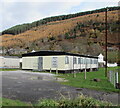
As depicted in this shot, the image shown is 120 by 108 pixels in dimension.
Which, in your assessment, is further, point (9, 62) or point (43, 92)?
point (9, 62)

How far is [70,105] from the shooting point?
5105 millimetres

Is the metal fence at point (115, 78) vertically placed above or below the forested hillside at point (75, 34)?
below

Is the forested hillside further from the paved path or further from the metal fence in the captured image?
the paved path

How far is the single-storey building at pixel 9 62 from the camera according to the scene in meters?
34.7

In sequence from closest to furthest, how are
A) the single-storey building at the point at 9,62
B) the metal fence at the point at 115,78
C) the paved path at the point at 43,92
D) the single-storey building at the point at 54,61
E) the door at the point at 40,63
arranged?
the paved path at the point at 43,92, the metal fence at the point at 115,78, the single-storey building at the point at 54,61, the door at the point at 40,63, the single-storey building at the point at 9,62

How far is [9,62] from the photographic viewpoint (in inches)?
1431

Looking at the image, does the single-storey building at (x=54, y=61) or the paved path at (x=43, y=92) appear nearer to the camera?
the paved path at (x=43, y=92)

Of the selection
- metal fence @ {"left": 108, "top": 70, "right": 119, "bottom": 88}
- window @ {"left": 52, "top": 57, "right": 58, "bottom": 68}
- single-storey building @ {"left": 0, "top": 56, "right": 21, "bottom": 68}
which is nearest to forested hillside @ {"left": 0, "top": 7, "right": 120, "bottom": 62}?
single-storey building @ {"left": 0, "top": 56, "right": 21, "bottom": 68}

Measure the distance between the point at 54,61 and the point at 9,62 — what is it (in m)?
15.7

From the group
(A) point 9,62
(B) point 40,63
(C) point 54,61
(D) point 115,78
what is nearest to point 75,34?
(A) point 9,62

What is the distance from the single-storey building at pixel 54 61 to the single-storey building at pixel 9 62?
8.97 meters

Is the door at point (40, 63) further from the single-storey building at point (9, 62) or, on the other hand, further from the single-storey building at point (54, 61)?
the single-storey building at point (9, 62)

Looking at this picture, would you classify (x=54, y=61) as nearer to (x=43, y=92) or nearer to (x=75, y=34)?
(x=43, y=92)

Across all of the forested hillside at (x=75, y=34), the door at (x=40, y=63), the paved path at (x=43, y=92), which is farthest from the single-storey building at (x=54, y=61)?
the forested hillside at (x=75, y=34)
